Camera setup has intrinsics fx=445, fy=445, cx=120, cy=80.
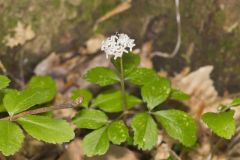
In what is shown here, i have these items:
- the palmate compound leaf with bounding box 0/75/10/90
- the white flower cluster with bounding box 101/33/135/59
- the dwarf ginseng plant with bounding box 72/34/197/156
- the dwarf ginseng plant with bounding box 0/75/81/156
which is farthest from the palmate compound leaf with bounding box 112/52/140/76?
the palmate compound leaf with bounding box 0/75/10/90

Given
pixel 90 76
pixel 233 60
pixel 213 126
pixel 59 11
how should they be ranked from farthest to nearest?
pixel 59 11
pixel 233 60
pixel 90 76
pixel 213 126

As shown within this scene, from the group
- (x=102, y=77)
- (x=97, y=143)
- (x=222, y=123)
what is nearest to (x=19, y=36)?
(x=102, y=77)

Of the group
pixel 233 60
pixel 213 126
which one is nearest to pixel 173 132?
pixel 213 126

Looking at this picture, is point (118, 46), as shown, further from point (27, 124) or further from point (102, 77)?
point (27, 124)

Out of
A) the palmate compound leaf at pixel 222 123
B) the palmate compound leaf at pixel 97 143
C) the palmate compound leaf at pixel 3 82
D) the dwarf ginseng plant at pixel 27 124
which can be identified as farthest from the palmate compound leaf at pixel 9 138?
the palmate compound leaf at pixel 222 123

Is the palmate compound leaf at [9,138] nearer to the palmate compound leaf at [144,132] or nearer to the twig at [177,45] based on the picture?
the palmate compound leaf at [144,132]

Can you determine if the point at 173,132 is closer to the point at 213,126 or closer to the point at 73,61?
the point at 213,126
